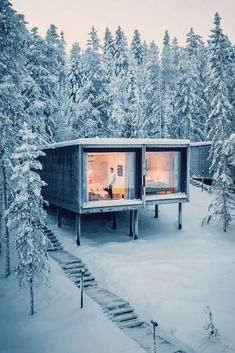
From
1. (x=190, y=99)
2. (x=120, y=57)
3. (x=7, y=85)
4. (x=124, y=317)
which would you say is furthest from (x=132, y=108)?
(x=124, y=317)

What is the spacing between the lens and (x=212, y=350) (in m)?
12.3

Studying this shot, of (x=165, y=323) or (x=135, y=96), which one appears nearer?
(x=165, y=323)

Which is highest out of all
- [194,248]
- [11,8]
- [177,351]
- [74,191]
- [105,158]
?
[11,8]

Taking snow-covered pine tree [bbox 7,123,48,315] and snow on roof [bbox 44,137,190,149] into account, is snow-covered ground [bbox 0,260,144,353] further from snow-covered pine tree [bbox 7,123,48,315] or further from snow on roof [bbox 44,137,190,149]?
snow on roof [bbox 44,137,190,149]

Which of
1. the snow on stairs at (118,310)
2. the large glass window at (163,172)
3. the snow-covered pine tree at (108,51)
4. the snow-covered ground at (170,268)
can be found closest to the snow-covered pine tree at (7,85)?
the snow on stairs at (118,310)

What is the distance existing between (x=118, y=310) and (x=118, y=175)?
1146 cm

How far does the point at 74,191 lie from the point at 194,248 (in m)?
8.50

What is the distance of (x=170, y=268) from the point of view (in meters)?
18.7

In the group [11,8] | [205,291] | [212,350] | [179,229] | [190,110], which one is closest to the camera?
[212,350]

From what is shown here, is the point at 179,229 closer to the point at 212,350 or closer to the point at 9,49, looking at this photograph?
the point at 212,350

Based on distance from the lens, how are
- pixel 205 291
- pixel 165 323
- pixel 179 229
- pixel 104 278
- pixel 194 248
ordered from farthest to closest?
pixel 179 229 < pixel 194 248 < pixel 104 278 < pixel 205 291 < pixel 165 323

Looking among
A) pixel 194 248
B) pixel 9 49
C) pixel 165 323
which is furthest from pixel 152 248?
pixel 9 49

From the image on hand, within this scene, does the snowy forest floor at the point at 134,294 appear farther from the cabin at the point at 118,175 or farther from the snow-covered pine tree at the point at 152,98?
the snow-covered pine tree at the point at 152,98

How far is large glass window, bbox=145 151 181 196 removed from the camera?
25.7 metres
